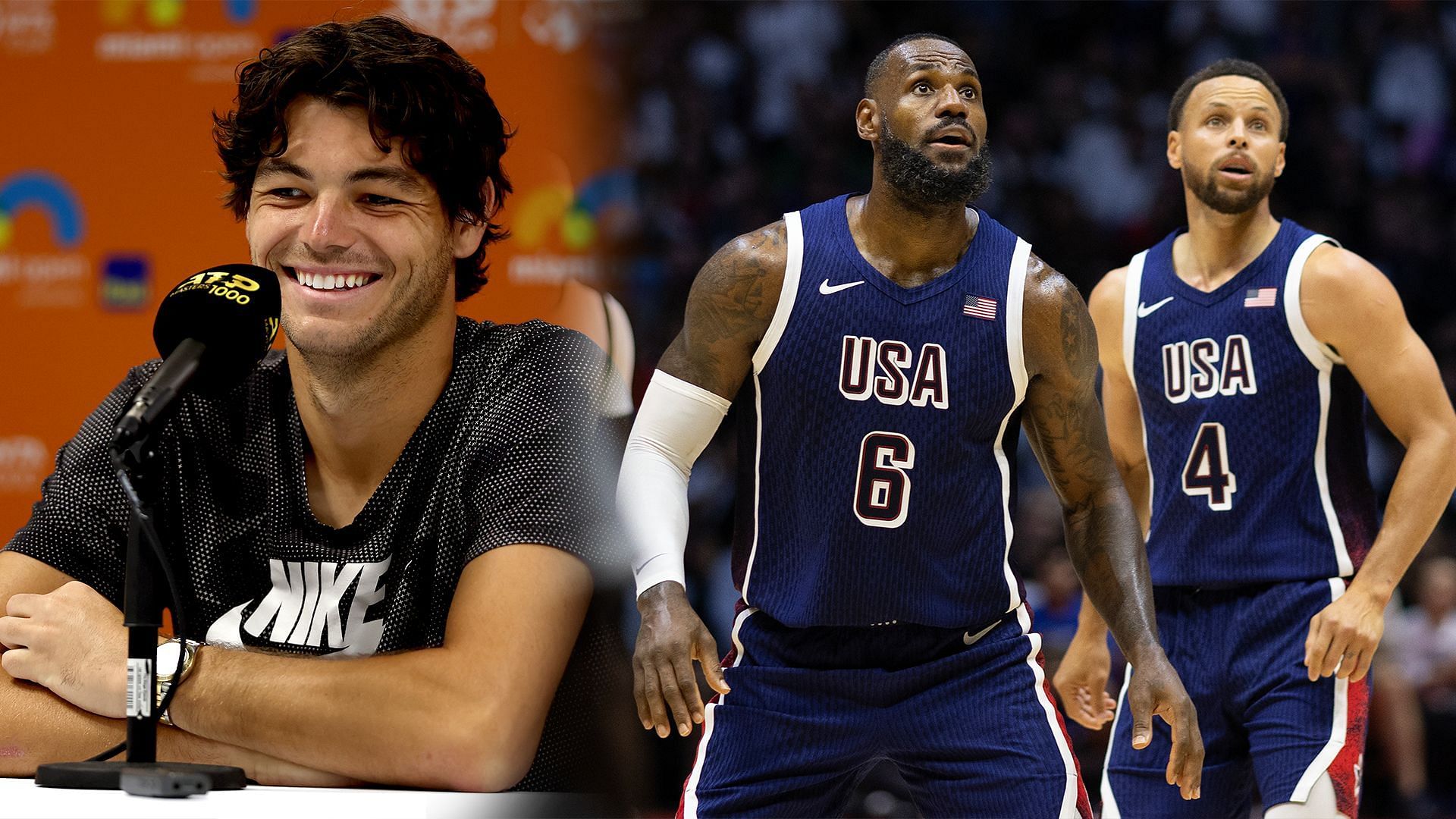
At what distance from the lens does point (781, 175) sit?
8305mm

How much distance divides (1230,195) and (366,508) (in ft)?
8.30

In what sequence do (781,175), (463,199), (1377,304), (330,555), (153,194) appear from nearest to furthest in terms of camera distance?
(330,555) → (463,199) → (1377,304) → (153,194) → (781,175)

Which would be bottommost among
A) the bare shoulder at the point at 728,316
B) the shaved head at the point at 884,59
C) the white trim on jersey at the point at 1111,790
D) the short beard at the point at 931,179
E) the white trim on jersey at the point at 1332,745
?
the white trim on jersey at the point at 1111,790

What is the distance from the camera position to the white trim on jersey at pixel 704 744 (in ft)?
9.93

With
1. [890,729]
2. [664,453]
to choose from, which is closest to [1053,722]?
[890,729]

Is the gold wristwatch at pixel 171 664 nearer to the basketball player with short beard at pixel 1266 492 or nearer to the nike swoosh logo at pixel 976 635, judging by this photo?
the nike swoosh logo at pixel 976 635

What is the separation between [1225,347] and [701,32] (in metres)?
5.25

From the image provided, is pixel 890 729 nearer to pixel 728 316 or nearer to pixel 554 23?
pixel 728 316

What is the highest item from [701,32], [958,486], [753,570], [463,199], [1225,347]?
[701,32]

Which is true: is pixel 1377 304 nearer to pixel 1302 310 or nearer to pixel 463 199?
pixel 1302 310

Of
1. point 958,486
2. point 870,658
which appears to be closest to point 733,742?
point 870,658

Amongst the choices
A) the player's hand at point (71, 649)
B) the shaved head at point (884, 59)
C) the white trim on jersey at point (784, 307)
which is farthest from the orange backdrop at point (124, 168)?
the player's hand at point (71, 649)

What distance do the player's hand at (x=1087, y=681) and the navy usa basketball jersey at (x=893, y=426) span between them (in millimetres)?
880

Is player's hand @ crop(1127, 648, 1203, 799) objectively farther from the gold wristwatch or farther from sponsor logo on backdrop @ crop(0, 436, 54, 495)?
sponsor logo on backdrop @ crop(0, 436, 54, 495)
